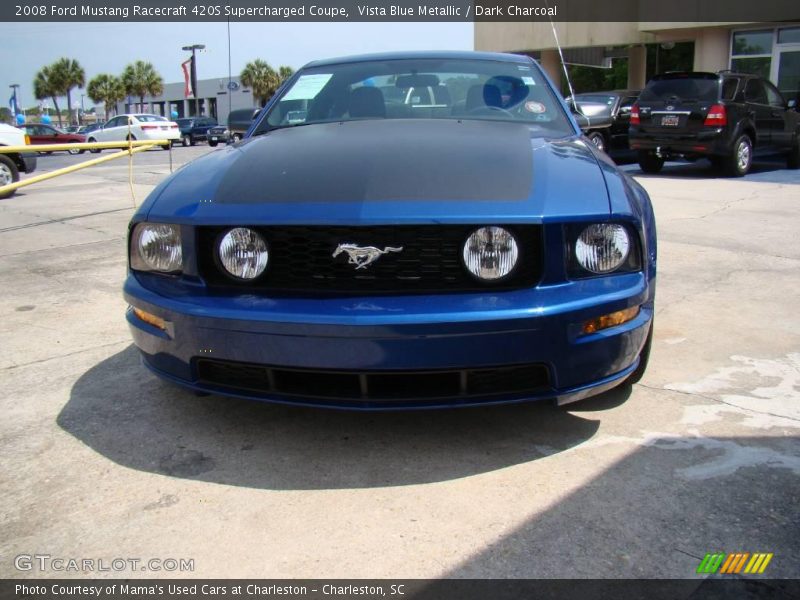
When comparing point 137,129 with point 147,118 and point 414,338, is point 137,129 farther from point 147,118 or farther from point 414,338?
point 414,338

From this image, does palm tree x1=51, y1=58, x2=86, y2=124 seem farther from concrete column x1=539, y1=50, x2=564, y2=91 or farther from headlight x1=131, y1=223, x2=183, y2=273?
headlight x1=131, y1=223, x2=183, y2=273

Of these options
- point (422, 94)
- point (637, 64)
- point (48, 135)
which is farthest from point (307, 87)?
point (48, 135)

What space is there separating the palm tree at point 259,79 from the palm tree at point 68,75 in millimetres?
25680

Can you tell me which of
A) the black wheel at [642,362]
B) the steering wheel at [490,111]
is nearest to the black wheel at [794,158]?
the steering wheel at [490,111]

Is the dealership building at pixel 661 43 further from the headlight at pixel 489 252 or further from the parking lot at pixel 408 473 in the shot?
the headlight at pixel 489 252

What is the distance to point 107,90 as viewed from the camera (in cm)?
7681

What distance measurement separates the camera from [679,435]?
8.55 feet

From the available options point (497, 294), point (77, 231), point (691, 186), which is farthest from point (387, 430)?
point (691, 186)

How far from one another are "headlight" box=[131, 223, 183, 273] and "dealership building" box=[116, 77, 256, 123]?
5508 cm

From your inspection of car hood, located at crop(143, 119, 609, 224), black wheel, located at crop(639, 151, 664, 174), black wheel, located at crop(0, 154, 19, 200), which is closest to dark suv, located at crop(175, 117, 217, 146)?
black wheel, located at crop(0, 154, 19, 200)

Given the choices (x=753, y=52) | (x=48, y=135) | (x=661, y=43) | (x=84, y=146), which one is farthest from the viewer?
(x=48, y=135)

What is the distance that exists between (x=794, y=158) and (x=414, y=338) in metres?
13.0

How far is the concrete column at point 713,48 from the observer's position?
2006cm

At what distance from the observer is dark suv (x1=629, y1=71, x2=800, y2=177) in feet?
35.7
